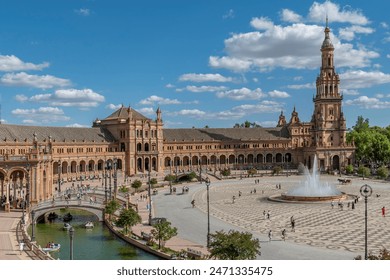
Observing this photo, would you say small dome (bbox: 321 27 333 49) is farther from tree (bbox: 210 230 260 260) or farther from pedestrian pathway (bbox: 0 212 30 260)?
tree (bbox: 210 230 260 260)

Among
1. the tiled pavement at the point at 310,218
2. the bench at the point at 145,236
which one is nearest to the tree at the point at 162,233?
the bench at the point at 145,236

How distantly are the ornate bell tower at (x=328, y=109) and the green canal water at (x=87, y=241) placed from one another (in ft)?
250

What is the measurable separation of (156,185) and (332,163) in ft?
168

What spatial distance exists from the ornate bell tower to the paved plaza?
41.6 metres

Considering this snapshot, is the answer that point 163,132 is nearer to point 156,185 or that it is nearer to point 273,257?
point 156,185

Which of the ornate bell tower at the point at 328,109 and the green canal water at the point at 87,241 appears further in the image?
the ornate bell tower at the point at 328,109

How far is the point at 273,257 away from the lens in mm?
31328

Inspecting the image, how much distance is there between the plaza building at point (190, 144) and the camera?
93438mm

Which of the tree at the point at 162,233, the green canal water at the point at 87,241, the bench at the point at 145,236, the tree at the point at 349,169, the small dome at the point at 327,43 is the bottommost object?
the green canal water at the point at 87,241

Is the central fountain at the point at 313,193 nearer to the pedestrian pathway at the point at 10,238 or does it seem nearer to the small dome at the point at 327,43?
the pedestrian pathway at the point at 10,238

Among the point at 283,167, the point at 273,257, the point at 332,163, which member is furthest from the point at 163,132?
the point at 273,257

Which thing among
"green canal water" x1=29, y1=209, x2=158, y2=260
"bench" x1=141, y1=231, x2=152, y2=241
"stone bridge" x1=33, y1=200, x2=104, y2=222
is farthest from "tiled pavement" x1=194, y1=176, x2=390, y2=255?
"stone bridge" x1=33, y1=200, x2=104, y2=222
